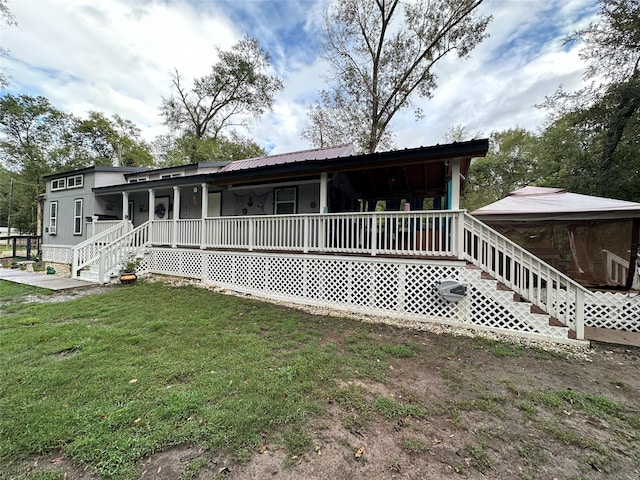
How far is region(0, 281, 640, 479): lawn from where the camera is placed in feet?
6.59

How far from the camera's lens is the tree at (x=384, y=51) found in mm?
14719

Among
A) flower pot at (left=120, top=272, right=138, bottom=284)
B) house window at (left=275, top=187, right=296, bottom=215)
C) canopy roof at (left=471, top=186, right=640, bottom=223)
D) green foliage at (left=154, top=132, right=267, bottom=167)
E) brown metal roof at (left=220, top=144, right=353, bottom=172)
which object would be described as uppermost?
green foliage at (left=154, top=132, right=267, bottom=167)

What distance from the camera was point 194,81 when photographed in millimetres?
23766

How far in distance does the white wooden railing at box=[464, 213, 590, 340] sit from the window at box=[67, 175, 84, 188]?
1710 centimetres

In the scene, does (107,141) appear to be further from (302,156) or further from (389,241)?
(389,241)

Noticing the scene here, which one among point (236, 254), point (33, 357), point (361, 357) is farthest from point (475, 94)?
point (33, 357)

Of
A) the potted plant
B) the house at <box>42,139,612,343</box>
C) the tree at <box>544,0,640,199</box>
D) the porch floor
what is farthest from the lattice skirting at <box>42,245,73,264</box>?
the tree at <box>544,0,640,199</box>

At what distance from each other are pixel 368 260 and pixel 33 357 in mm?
5675

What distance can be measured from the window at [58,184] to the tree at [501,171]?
1051 inches

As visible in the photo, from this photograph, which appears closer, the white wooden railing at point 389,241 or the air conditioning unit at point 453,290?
the white wooden railing at point 389,241

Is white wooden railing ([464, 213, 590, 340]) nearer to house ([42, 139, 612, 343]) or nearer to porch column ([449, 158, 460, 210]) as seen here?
house ([42, 139, 612, 343])

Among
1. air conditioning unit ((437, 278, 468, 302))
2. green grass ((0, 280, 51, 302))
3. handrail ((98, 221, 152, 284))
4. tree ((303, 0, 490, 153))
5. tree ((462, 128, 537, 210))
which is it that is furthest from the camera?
tree ((462, 128, 537, 210))

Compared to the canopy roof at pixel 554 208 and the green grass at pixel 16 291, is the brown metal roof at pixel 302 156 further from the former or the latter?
the green grass at pixel 16 291

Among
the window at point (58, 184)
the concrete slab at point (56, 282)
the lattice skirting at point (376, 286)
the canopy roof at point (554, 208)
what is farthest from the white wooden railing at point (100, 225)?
the canopy roof at point (554, 208)
